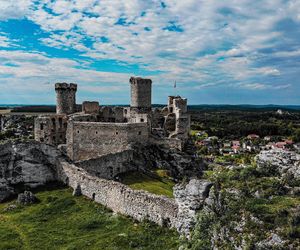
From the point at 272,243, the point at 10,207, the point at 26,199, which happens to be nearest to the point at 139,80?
the point at 26,199

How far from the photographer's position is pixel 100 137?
39875mm

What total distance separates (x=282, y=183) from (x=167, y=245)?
21.7 feet

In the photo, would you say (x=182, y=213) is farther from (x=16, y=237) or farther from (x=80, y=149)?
(x=80, y=149)

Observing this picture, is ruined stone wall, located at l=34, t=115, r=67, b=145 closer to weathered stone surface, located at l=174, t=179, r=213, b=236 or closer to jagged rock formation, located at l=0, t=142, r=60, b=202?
jagged rock formation, located at l=0, t=142, r=60, b=202

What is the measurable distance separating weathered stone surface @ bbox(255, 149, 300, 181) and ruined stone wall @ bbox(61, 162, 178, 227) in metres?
5.75

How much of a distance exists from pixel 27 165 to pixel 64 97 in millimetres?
23186

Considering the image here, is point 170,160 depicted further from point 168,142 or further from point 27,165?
point 27,165

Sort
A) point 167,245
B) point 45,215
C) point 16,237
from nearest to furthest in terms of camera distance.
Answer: point 167,245
point 16,237
point 45,215

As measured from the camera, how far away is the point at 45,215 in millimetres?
20828

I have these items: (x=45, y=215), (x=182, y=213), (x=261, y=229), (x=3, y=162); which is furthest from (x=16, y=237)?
(x=261, y=229)

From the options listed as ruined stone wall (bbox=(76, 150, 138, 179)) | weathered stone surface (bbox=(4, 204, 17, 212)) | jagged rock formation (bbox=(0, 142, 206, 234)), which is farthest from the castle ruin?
weathered stone surface (bbox=(4, 204, 17, 212))

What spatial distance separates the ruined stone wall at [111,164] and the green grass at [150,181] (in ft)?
3.05

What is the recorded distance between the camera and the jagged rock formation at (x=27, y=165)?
26922mm

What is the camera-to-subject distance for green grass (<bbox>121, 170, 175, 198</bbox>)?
29.8 meters
